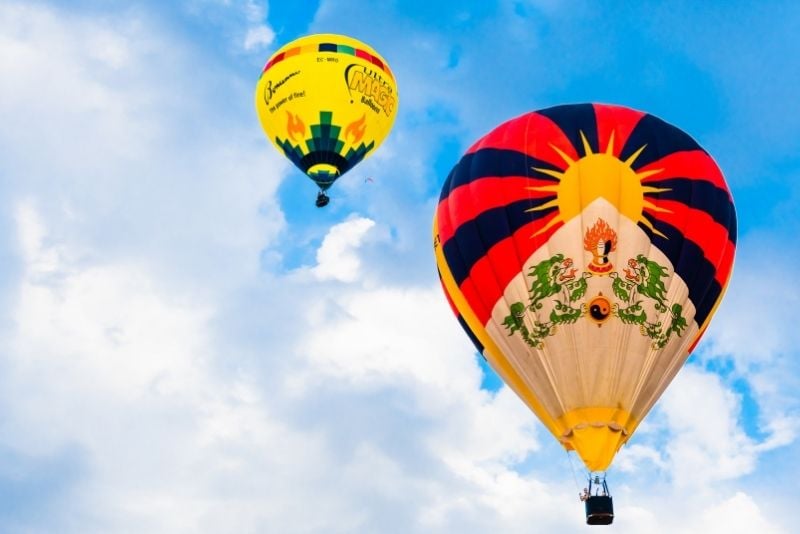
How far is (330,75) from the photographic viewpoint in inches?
1356

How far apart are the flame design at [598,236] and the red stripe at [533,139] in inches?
54.0

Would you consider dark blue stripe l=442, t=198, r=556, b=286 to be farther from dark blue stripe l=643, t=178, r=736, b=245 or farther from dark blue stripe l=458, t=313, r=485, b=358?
dark blue stripe l=643, t=178, r=736, b=245

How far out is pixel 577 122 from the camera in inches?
1051

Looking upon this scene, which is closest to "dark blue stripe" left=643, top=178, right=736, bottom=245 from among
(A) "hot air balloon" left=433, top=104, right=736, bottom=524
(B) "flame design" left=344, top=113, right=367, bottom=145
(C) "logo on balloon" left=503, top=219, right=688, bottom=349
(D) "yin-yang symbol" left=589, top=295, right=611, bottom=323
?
(A) "hot air balloon" left=433, top=104, right=736, bottom=524

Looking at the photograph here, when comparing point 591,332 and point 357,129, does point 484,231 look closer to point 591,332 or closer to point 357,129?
point 591,332

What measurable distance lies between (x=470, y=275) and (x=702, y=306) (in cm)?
450

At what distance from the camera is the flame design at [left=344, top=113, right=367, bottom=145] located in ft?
114

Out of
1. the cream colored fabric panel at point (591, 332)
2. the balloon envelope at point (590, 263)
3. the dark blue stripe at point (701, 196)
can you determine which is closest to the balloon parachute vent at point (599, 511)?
the balloon envelope at point (590, 263)

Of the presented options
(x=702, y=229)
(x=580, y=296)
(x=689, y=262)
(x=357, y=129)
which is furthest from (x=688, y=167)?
(x=357, y=129)

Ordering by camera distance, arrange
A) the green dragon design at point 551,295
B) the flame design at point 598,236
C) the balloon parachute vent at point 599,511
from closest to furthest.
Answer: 1. the balloon parachute vent at point 599,511
2. the green dragon design at point 551,295
3. the flame design at point 598,236

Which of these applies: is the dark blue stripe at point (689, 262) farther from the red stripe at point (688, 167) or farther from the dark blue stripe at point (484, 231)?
the dark blue stripe at point (484, 231)

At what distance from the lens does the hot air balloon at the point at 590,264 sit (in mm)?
24984

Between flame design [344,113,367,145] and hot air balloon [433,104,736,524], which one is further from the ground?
flame design [344,113,367,145]

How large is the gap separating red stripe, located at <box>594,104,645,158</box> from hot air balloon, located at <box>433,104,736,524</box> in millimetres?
27
